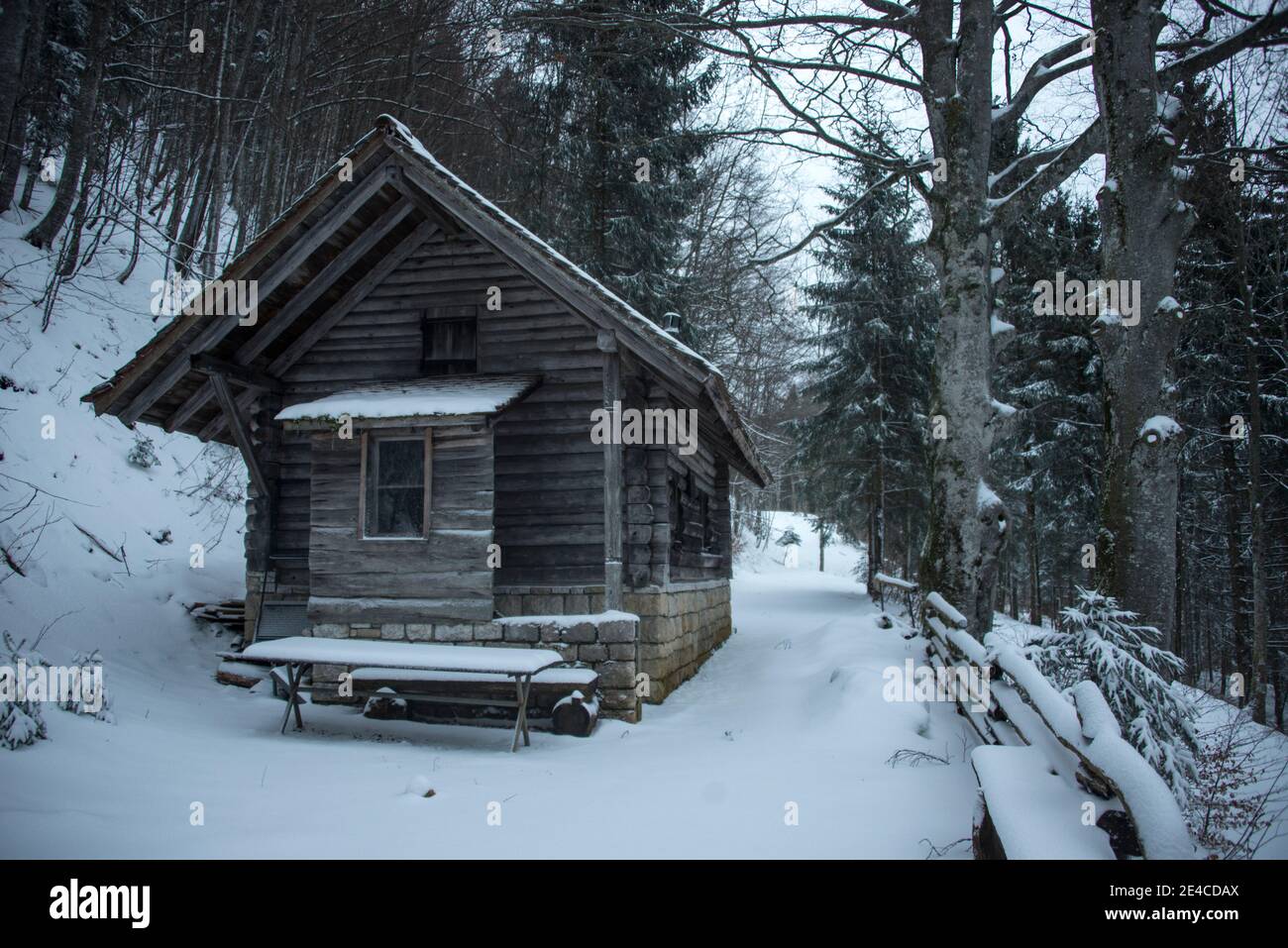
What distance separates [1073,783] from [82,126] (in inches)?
682

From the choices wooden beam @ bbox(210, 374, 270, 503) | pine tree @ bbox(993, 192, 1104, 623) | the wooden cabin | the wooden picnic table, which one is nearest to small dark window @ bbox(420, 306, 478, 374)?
the wooden cabin

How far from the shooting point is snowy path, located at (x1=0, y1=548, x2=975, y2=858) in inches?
167

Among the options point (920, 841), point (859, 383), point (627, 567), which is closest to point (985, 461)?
point (627, 567)

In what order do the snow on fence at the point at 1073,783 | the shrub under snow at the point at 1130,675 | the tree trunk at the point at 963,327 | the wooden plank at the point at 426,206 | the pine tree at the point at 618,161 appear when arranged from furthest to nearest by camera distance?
the pine tree at the point at 618,161, the wooden plank at the point at 426,206, the tree trunk at the point at 963,327, the shrub under snow at the point at 1130,675, the snow on fence at the point at 1073,783

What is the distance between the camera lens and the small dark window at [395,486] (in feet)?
28.7

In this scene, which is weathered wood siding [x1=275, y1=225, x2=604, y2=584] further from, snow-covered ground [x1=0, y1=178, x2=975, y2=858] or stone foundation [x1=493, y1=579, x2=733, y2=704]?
snow-covered ground [x1=0, y1=178, x2=975, y2=858]

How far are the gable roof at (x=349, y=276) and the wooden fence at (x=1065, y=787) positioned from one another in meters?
4.75

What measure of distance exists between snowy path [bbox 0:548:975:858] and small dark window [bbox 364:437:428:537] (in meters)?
2.30

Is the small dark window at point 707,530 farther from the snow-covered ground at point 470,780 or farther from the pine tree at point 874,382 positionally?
the pine tree at point 874,382

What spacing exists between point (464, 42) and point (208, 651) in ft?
46.0

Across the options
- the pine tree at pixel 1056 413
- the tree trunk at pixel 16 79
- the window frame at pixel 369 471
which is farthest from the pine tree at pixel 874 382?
the tree trunk at pixel 16 79

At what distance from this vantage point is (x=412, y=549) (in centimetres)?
849

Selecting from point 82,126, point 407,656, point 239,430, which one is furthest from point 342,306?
point 82,126

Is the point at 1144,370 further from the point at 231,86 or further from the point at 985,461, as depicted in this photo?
the point at 231,86
